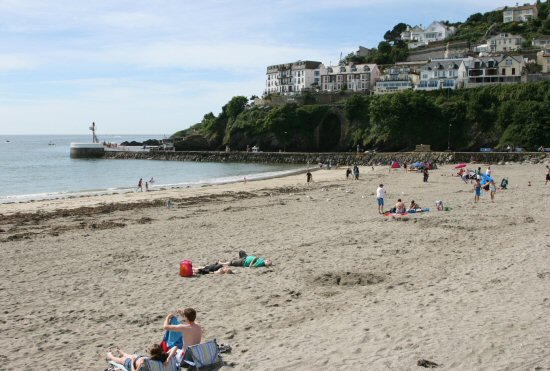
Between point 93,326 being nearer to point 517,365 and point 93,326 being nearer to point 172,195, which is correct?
point 517,365

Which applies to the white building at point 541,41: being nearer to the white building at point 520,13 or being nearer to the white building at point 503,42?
the white building at point 503,42

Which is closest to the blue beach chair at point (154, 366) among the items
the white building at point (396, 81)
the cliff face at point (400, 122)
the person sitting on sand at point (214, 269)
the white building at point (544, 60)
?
the person sitting on sand at point (214, 269)

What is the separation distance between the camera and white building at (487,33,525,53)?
317ft

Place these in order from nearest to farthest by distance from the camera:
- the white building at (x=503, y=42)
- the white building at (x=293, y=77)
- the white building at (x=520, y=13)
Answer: the white building at (x=503, y=42)
the white building at (x=293, y=77)
the white building at (x=520, y=13)

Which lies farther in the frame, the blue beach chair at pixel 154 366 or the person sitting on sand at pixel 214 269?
the person sitting on sand at pixel 214 269

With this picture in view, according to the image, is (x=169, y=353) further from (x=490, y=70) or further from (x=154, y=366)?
(x=490, y=70)

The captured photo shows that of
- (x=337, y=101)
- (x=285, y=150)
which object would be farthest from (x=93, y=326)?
(x=337, y=101)

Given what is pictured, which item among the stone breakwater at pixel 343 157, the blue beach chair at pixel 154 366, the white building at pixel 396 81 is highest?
the white building at pixel 396 81

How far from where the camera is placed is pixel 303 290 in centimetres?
990

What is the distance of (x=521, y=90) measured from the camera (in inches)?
2628

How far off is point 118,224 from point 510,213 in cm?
1406

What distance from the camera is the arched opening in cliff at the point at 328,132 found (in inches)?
3187

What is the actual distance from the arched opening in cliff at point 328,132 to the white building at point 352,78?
14.2 m

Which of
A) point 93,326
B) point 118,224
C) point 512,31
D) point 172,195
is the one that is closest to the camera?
point 93,326
